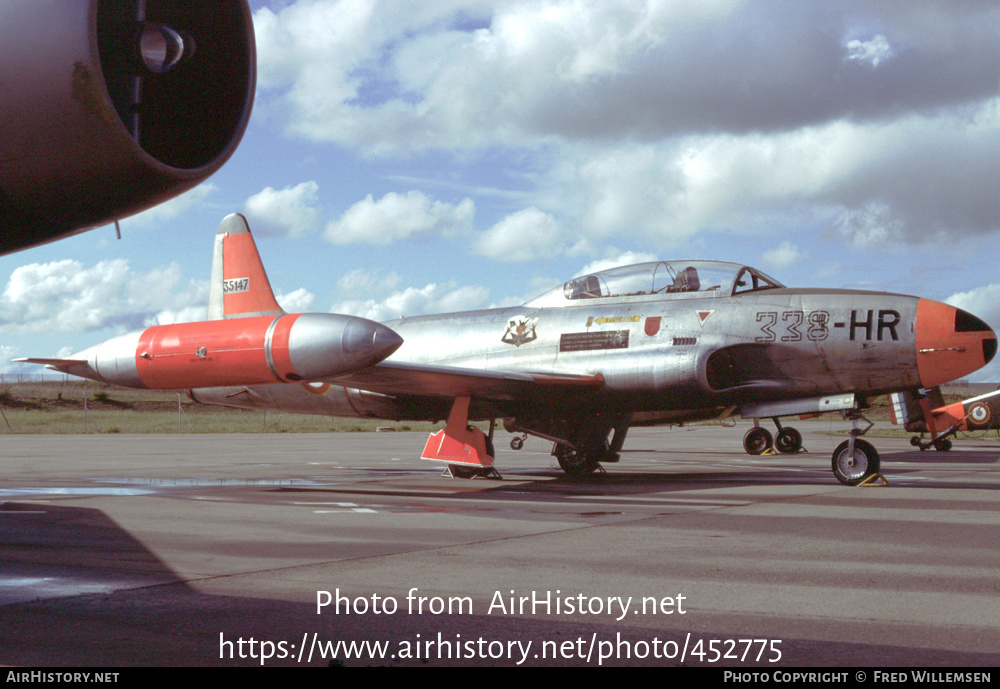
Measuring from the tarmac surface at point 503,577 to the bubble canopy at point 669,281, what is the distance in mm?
2982

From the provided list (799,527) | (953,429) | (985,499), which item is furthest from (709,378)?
(953,429)

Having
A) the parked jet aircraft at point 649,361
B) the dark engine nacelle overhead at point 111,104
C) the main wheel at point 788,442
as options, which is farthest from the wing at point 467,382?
the main wheel at point 788,442

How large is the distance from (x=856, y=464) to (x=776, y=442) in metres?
10.4

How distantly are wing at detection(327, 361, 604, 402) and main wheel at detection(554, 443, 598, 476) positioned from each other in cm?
162

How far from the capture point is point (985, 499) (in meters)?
11.0

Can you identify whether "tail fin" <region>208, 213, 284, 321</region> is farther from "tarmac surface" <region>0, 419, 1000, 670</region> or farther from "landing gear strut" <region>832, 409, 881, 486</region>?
"landing gear strut" <region>832, 409, 881, 486</region>

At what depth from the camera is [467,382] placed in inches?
523

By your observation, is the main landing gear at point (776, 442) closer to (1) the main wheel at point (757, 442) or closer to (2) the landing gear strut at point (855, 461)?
(1) the main wheel at point (757, 442)

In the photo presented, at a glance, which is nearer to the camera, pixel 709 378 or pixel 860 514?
pixel 860 514

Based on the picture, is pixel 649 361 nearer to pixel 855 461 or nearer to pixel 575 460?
pixel 575 460

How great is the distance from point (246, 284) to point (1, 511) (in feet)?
24.9

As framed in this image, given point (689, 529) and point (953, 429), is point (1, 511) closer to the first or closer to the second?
point (689, 529)

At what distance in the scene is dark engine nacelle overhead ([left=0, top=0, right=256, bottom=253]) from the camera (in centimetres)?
232

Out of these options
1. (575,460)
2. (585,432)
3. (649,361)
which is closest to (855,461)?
(649,361)
